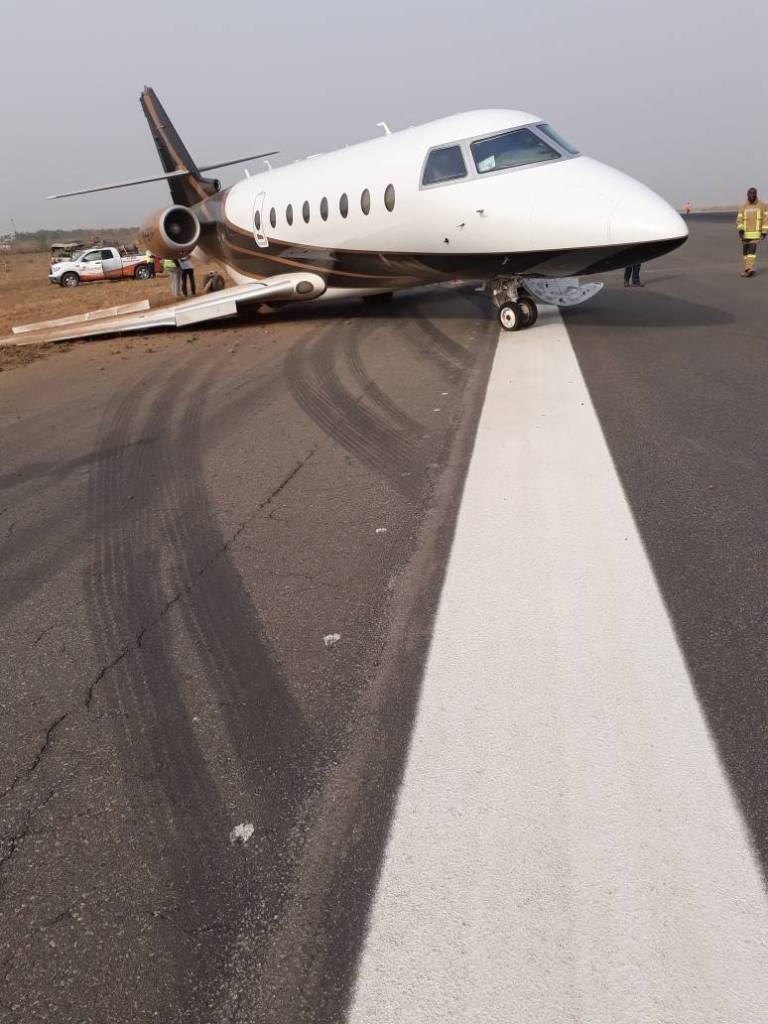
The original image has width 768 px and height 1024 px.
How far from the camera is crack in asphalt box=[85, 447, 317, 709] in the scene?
3.33 meters

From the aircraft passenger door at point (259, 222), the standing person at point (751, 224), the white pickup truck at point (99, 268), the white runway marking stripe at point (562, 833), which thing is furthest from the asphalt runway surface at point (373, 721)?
the white pickup truck at point (99, 268)

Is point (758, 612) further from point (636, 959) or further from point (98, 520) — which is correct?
Answer: point (98, 520)

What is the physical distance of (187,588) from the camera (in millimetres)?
4043

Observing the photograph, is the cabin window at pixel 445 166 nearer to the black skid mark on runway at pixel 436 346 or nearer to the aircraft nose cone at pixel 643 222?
the black skid mark on runway at pixel 436 346

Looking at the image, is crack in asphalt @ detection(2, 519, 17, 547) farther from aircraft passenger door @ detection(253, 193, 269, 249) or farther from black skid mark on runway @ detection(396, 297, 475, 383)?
aircraft passenger door @ detection(253, 193, 269, 249)

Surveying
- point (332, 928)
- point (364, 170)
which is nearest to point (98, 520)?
point (332, 928)

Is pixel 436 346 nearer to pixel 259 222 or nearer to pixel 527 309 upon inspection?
pixel 527 309

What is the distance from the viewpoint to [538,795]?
240 cm

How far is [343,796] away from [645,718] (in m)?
1.12

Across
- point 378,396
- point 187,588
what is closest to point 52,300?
point 378,396

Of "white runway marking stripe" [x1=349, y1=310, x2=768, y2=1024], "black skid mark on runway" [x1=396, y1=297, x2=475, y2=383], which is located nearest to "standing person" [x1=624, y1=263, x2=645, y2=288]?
"black skid mark on runway" [x1=396, y1=297, x2=475, y2=383]

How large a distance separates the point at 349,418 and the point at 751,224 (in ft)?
41.2

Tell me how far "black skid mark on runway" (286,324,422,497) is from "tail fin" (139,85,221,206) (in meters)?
10.4

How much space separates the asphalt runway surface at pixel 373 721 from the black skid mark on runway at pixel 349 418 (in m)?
0.05
